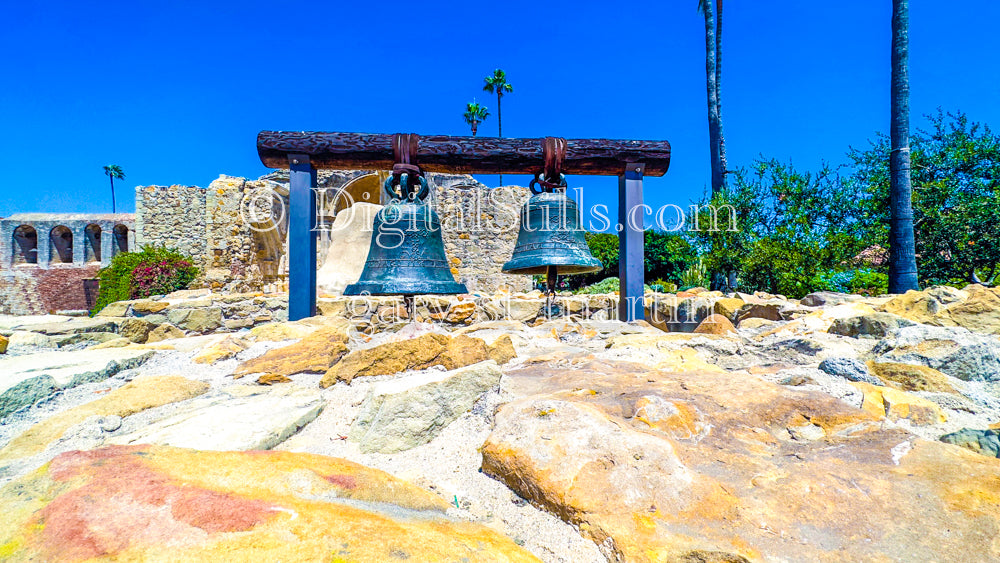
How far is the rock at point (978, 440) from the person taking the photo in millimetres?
1000

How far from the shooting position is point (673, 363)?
194 cm

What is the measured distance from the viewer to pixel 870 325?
228 cm

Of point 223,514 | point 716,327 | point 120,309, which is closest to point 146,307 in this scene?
point 120,309

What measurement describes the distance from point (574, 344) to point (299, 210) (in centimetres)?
194

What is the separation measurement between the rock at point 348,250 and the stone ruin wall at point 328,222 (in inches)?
113

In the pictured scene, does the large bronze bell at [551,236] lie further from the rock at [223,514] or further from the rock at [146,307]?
the rock at [146,307]

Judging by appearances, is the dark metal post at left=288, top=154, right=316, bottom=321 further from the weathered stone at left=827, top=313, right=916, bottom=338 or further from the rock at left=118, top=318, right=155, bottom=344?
the weathered stone at left=827, top=313, right=916, bottom=338

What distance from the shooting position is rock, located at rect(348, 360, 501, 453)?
1.26 m

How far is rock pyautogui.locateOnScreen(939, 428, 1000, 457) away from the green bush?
12.3 metres

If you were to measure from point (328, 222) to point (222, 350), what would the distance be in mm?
10273

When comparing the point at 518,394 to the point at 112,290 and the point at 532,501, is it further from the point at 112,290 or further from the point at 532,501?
the point at 112,290

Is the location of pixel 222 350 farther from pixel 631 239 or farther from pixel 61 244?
pixel 61 244

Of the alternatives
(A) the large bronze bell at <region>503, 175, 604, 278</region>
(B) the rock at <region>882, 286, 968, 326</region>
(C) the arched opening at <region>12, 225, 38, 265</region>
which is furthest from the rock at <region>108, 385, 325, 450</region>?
(C) the arched opening at <region>12, 225, 38, 265</region>

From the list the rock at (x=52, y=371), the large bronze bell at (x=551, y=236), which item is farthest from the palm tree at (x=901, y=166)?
the rock at (x=52, y=371)
